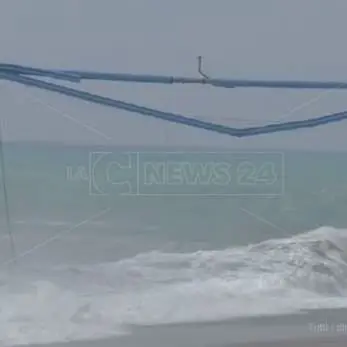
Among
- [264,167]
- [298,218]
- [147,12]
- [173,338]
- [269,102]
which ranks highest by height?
[147,12]

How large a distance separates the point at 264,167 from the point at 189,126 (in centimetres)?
30

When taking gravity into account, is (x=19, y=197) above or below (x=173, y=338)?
above

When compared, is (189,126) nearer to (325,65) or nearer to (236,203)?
(236,203)

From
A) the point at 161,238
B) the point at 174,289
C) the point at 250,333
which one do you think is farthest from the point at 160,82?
the point at 250,333

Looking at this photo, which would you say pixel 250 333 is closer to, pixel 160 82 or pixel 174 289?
pixel 174 289

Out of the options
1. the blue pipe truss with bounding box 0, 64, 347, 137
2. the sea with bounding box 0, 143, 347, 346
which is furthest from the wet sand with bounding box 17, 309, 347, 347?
the blue pipe truss with bounding box 0, 64, 347, 137

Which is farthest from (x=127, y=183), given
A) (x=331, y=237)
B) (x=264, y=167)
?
(x=331, y=237)

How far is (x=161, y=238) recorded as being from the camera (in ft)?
9.10

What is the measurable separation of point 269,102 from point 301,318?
0.78 metres

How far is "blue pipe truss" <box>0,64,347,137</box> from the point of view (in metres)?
2.70

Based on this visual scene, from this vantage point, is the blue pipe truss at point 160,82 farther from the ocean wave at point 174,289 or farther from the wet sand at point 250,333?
the wet sand at point 250,333

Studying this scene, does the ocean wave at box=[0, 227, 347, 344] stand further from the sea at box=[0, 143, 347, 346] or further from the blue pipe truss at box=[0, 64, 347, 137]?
the blue pipe truss at box=[0, 64, 347, 137]

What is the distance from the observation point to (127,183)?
2764 mm

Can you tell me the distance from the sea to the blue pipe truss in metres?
0.09
